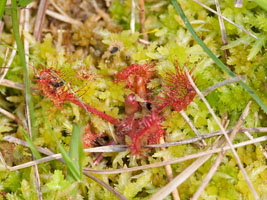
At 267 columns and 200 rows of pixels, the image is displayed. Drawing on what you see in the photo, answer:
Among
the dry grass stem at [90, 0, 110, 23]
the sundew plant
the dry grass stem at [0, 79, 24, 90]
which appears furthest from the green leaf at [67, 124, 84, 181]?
the dry grass stem at [90, 0, 110, 23]

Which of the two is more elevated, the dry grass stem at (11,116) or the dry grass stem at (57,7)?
the dry grass stem at (57,7)

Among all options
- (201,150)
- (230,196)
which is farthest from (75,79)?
(230,196)

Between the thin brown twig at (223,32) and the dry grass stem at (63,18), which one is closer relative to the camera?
the thin brown twig at (223,32)

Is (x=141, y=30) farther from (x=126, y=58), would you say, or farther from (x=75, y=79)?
(x=75, y=79)

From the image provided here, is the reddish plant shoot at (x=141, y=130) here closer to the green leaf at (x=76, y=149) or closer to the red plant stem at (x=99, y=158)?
the red plant stem at (x=99, y=158)

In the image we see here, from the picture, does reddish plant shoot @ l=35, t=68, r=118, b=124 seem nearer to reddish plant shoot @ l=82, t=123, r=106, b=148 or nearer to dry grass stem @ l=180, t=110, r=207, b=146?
reddish plant shoot @ l=82, t=123, r=106, b=148

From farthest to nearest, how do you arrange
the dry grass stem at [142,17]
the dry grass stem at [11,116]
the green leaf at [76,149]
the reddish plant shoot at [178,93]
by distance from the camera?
the dry grass stem at [142,17]
the dry grass stem at [11,116]
the reddish plant shoot at [178,93]
the green leaf at [76,149]

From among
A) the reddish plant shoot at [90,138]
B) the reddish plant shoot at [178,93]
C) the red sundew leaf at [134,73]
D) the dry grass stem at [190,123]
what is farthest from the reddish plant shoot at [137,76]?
the reddish plant shoot at [90,138]
